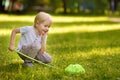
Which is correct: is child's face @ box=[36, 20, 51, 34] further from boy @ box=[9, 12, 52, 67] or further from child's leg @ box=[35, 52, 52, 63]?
child's leg @ box=[35, 52, 52, 63]

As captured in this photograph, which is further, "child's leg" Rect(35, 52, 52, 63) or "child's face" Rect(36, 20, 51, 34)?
"child's leg" Rect(35, 52, 52, 63)

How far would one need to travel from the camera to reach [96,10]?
42812mm

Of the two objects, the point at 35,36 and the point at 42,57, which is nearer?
the point at 35,36

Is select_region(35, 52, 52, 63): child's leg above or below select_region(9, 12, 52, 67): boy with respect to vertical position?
below

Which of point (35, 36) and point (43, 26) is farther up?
point (43, 26)

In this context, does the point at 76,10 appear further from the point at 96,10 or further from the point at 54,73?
the point at 54,73

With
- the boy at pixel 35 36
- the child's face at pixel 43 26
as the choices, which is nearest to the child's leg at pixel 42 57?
the boy at pixel 35 36

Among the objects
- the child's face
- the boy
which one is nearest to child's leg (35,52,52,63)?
the boy

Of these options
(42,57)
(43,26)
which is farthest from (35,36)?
(42,57)

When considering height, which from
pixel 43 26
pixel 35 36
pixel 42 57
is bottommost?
pixel 42 57

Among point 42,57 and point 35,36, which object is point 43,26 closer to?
point 35,36

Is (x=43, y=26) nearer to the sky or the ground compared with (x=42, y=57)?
nearer to the sky

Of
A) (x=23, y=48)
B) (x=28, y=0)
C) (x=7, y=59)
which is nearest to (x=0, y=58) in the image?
(x=7, y=59)

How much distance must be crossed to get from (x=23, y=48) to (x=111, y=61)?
1706 millimetres
